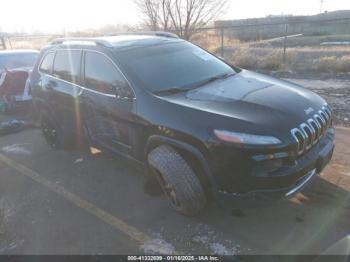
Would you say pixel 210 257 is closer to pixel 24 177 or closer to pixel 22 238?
pixel 22 238

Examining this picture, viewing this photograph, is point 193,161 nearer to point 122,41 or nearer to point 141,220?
point 141,220

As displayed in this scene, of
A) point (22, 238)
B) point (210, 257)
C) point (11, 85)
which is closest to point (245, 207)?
point (210, 257)

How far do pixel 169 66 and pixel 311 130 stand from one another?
1.76 meters

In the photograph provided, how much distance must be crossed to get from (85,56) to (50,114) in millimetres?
1413

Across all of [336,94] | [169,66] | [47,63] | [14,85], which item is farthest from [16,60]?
[336,94]

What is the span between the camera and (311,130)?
312 centimetres

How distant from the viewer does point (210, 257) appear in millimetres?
3033

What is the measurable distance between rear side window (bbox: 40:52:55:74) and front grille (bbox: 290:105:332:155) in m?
3.83

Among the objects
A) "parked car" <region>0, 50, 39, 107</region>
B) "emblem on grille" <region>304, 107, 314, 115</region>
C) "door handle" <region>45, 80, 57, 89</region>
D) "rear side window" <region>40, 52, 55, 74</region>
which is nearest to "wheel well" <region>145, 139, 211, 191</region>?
"emblem on grille" <region>304, 107, 314, 115</region>

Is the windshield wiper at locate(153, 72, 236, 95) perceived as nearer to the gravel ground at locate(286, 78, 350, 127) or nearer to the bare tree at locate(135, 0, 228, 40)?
the gravel ground at locate(286, 78, 350, 127)

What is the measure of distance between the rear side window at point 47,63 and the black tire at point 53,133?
2.23 feet

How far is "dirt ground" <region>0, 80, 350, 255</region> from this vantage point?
318cm

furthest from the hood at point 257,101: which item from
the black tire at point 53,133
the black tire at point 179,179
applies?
the black tire at point 53,133

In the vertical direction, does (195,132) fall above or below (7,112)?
above
